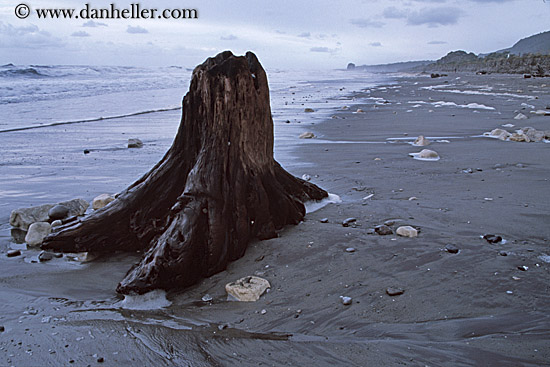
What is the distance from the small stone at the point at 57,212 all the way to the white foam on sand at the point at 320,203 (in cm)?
263

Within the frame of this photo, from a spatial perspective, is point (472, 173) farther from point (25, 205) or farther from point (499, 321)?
point (25, 205)

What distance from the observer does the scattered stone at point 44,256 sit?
3.90 meters

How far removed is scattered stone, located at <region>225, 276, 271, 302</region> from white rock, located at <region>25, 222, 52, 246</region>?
7.06ft

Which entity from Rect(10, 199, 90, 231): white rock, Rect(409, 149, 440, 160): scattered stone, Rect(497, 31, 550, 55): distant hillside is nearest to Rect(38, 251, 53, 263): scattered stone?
Rect(10, 199, 90, 231): white rock

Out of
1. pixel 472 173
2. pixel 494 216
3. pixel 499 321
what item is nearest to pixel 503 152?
pixel 472 173

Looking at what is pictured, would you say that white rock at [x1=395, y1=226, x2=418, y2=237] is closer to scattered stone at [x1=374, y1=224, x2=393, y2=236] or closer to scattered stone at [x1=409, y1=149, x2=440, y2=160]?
scattered stone at [x1=374, y1=224, x2=393, y2=236]

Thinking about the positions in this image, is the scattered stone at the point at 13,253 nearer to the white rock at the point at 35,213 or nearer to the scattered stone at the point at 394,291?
the white rock at the point at 35,213

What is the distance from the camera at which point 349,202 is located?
16.8 feet

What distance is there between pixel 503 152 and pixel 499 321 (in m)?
5.68

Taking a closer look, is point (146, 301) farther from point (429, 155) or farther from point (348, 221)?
point (429, 155)

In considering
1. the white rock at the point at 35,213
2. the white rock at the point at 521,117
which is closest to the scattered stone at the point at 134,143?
the white rock at the point at 35,213

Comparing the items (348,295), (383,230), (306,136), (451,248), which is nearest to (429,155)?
(306,136)

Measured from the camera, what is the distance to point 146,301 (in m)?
3.10

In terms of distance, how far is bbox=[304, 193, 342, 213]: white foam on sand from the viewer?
4.84 meters
